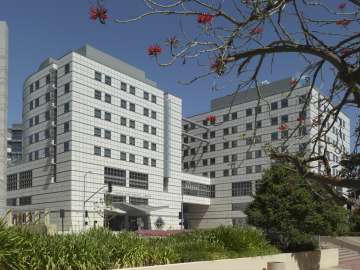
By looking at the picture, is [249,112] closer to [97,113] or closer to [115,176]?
[115,176]

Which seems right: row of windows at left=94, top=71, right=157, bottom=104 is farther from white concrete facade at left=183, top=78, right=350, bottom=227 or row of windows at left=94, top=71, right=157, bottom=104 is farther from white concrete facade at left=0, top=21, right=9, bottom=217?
white concrete facade at left=0, top=21, right=9, bottom=217

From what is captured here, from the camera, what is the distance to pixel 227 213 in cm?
10300

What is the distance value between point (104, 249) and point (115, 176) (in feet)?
231

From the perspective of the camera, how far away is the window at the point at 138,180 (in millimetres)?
85644

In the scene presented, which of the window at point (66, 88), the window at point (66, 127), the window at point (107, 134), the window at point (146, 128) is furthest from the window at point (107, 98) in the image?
the window at point (146, 128)

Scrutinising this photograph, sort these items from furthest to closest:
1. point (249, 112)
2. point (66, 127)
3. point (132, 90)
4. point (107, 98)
→ point (249, 112) < point (132, 90) < point (107, 98) < point (66, 127)

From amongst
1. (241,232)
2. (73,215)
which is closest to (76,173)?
(73,215)

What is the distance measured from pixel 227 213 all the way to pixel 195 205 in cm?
828

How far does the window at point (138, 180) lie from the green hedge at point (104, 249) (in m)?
67.4

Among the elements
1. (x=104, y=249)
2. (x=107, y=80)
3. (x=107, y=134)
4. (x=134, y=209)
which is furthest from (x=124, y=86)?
(x=104, y=249)

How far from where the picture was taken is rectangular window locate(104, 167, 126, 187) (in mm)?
80500

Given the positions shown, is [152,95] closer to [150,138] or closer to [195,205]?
[150,138]

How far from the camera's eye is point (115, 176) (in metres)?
82.3

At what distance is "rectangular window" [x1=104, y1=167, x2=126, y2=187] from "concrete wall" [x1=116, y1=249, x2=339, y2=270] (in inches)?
2263
